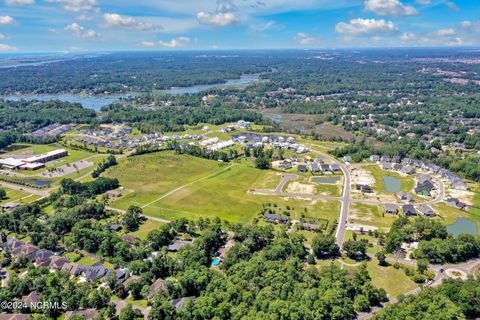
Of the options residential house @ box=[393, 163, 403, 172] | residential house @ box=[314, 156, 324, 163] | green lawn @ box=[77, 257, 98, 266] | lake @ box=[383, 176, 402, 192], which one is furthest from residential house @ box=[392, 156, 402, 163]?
green lawn @ box=[77, 257, 98, 266]

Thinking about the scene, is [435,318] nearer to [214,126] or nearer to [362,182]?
[362,182]

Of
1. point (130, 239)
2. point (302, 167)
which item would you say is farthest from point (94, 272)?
point (302, 167)

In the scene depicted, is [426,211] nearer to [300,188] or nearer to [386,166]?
[300,188]

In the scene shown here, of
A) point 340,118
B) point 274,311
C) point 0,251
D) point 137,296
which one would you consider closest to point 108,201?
point 0,251

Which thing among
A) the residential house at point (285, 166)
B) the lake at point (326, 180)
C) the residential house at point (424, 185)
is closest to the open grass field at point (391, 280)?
the residential house at point (424, 185)

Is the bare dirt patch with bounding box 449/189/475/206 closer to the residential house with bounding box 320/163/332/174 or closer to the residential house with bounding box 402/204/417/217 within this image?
the residential house with bounding box 402/204/417/217
